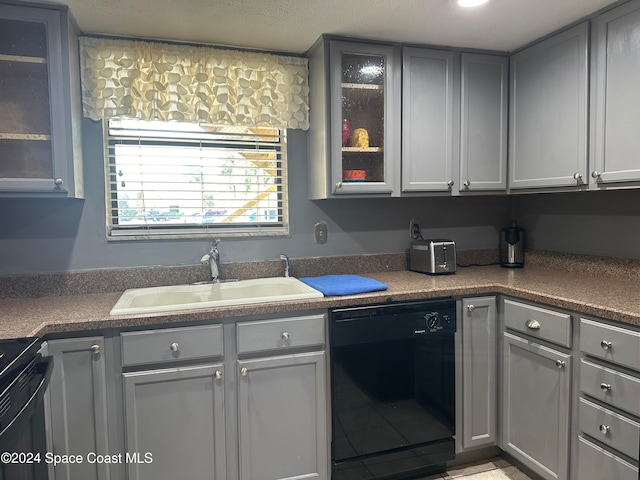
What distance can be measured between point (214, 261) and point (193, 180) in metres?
0.45

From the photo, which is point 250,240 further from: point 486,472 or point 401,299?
point 486,472

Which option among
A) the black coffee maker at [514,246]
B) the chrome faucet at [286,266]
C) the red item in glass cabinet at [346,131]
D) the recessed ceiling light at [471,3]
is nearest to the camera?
the recessed ceiling light at [471,3]

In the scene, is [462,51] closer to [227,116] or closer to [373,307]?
[227,116]

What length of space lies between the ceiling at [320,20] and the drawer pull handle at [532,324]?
4.47ft

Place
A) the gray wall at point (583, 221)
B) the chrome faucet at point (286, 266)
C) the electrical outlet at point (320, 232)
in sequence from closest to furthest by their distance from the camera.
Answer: the gray wall at point (583, 221) < the chrome faucet at point (286, 266) < the electrical outlet at point (320, 232)

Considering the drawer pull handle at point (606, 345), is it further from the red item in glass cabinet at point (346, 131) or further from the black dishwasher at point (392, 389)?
the red item in glass cabinet at point (346, 131)

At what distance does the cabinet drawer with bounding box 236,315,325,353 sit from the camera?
71.2 inches

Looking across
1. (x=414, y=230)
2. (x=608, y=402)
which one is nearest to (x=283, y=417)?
(x=608, y=402)

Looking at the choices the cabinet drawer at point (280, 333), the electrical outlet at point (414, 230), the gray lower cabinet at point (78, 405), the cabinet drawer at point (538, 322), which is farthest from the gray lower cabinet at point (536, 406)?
the gray lower cabinet at point (78, 405)

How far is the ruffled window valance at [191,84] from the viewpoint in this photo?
2.11m

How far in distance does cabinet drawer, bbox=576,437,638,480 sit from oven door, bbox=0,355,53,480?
Result: 6.44 ft

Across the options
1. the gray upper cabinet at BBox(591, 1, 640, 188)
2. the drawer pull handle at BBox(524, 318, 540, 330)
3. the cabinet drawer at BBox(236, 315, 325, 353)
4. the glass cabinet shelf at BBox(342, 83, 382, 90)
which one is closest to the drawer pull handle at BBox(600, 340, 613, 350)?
the drawer pull handle at BBox(524, 318, 540, 330)

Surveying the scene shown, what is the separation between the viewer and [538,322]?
1.90 metres

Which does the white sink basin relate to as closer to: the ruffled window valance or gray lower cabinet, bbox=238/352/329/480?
gray lower cabinet, bbox=238/352/329/480
